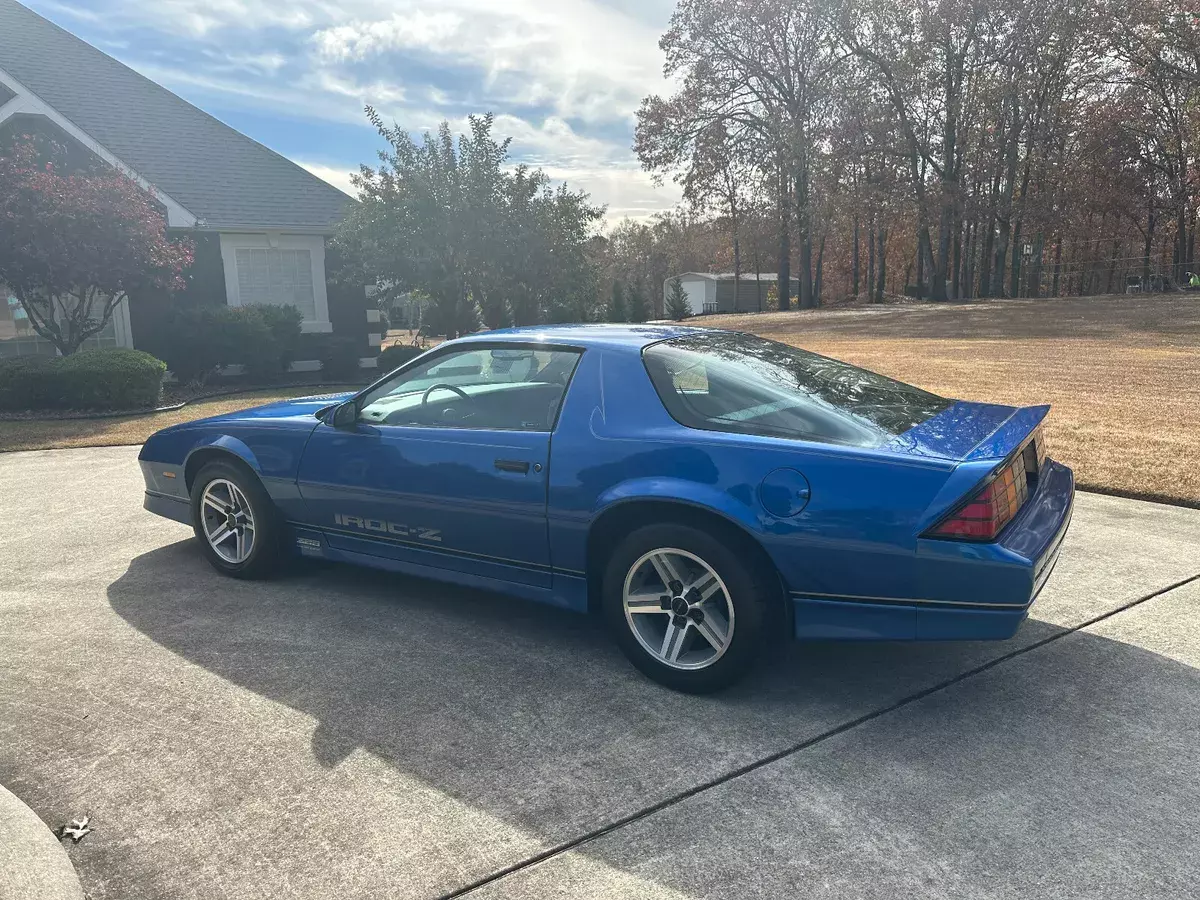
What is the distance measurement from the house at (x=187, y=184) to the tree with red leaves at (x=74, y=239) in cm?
141

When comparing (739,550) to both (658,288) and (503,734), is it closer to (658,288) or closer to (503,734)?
(503,734)

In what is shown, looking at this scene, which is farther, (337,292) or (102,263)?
(337,292)

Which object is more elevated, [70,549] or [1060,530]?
[1060,530]

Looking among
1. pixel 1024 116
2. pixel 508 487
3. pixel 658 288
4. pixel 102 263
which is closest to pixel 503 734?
pixel 508 487

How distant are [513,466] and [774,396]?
115 centimetres

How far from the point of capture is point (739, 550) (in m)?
3.24

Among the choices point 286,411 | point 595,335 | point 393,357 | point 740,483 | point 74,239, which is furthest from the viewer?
point 393,357

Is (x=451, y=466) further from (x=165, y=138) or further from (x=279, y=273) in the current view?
(x=165, y=138)

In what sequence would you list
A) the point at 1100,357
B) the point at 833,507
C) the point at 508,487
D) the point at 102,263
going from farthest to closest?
the point at 1100,357
the point at 102,263
the point at 508,487
the point at 833,507

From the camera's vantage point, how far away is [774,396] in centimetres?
370

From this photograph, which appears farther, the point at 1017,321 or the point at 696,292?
the point at 696,292

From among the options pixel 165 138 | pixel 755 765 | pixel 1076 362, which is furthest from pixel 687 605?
pixel 165 138

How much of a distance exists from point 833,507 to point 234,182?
57.6ft

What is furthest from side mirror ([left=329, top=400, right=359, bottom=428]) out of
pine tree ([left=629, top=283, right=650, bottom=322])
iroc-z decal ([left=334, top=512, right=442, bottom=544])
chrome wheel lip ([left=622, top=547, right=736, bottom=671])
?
pine tree ([left=629, top=283, right=650, bottom=322])
